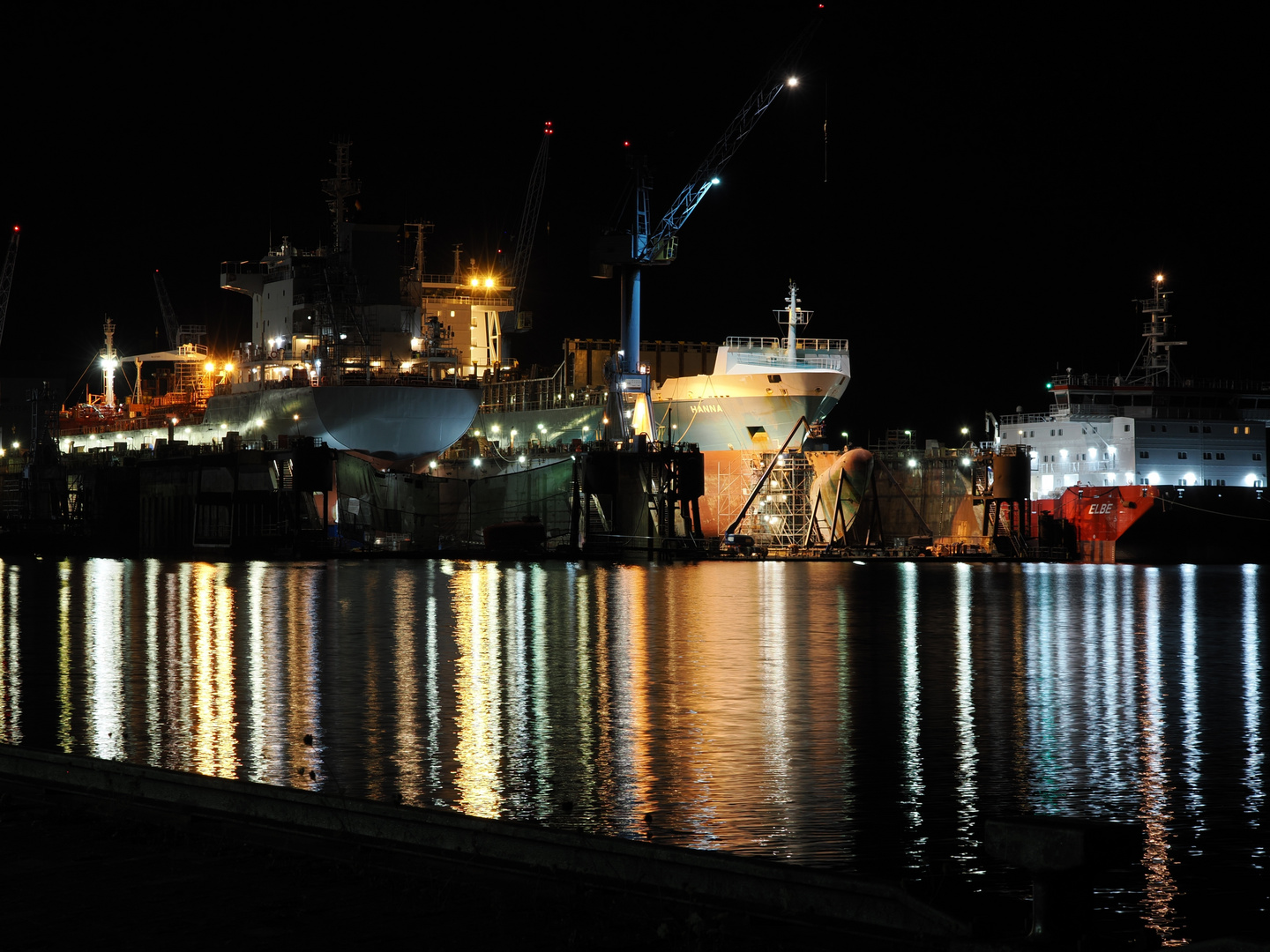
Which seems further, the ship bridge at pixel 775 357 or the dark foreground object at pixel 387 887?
the ship bridge at pixel 775 357

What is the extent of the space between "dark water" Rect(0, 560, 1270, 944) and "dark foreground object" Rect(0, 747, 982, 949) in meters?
2.04

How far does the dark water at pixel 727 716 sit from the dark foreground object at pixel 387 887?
6.68 feet

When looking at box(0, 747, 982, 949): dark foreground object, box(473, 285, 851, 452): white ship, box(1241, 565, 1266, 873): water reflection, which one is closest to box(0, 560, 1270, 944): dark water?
box(1241, 565, 1266, 873): water reflection

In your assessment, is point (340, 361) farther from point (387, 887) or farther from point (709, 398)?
point (387, 887)

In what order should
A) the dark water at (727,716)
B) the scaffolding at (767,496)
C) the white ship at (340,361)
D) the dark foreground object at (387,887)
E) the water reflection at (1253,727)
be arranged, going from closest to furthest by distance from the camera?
the dark foreground object at (387,887) → the dark water at (727,716) → the water reflection at (1253,727) → the white ship at (340,361) → the scaffolding at (767,496)

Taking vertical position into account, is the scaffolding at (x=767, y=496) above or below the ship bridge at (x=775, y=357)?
below

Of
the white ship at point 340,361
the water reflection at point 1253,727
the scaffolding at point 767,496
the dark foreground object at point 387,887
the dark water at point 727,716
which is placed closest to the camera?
the dark foreground object at point 387,887

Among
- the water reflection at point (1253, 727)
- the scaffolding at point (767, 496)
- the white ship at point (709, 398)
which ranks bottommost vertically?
the water reflection at point (1253, 727)

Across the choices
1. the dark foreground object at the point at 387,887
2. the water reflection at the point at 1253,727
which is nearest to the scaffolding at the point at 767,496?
the water reflection at the point at 1253,727

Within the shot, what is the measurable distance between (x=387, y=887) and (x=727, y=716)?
990 cm

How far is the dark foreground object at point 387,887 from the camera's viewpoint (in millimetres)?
7977

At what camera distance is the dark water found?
1170 cm

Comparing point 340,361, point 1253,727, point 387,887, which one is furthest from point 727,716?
point 340,361

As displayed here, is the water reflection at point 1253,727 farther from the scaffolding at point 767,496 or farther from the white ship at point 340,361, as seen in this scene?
the white ship at point 340,361
